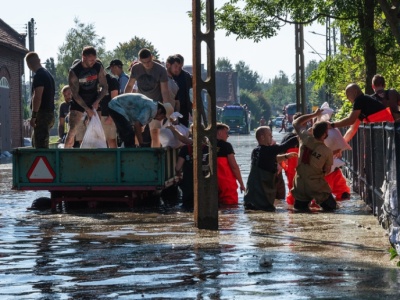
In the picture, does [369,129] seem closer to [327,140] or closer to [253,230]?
[327,140]

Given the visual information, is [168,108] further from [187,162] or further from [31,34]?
[31,34]

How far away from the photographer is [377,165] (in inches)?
597

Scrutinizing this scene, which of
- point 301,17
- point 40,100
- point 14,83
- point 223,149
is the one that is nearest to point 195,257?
point 223,149

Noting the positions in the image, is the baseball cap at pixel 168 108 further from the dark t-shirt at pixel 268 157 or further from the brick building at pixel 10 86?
the brick building at pixel 10 86

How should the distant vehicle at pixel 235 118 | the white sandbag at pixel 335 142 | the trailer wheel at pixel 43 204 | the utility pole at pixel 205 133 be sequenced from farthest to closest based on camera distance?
the distant vehicle at pixel 235 118 → the trailer wheel at pixel 43 204 → the white sandbag at pixel 335 142 → the utility pole at pixel 205 133

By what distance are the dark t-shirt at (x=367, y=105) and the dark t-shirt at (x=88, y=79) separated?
13.3ft

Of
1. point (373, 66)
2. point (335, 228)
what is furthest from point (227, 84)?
point (335, 228)

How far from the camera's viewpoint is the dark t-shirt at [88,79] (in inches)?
722

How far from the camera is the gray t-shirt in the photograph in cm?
1908

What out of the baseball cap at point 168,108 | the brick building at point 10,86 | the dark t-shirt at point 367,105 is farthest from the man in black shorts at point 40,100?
the brick building at point 10,86

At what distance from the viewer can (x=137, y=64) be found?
1922 centimetres

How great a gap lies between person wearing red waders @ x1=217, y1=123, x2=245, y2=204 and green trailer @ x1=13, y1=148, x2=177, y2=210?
79 centimetres

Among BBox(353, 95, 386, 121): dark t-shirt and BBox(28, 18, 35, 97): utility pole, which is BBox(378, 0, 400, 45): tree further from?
BBox(28, 18, 35, 97): utility pole

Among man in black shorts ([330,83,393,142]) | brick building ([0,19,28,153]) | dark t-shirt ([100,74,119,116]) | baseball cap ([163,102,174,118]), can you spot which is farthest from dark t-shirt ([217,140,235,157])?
brick building ([0,19,28,153])
